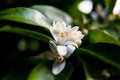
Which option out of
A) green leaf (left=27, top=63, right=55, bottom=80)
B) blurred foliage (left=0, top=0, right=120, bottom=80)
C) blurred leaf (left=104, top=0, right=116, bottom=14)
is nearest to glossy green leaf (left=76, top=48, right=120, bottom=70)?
blurred foliage (left=0, top=0, right=120, bottom=80)

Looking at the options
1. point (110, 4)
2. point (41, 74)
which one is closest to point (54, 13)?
point (110, 4)

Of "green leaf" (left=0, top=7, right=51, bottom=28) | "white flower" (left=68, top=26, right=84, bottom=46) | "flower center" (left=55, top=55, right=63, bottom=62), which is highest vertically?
"green leaf" (left=0, top=7, right=51, bottom=28)

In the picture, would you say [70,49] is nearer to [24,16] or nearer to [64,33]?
[64,33]

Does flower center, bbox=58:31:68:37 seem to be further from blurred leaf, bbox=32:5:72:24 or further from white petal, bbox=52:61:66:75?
blurred leaf, bbox=32:5:72:24

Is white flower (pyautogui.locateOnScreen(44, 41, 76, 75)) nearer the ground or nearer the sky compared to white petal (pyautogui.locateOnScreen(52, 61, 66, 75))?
nearer the sky

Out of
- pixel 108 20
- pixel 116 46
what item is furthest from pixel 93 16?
pixel 116 46

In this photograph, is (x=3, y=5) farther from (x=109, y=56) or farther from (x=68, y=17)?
(x=109, y=56)

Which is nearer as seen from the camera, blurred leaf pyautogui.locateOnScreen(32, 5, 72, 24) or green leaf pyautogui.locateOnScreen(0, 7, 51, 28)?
green leaf pyautogui.locateOnScreen(0, 7, 51, 28)
